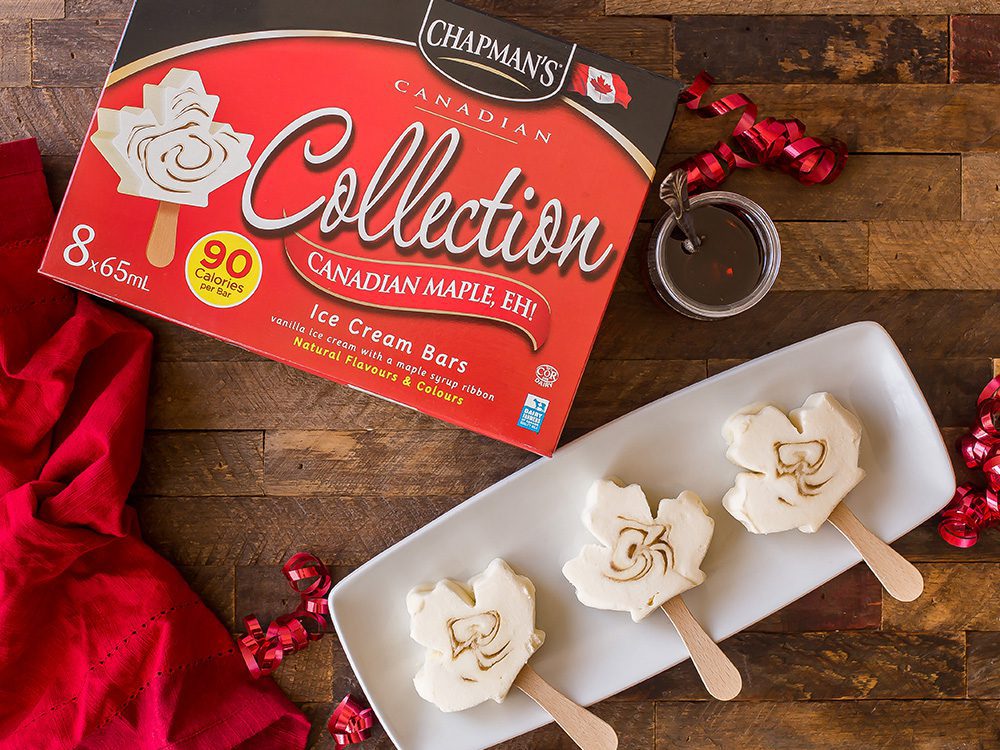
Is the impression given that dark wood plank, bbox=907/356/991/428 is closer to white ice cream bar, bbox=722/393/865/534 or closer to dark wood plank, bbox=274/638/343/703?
white ice cream bar, bbox=722/393/865/534

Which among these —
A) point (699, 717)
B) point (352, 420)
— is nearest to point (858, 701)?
point (699, 717)

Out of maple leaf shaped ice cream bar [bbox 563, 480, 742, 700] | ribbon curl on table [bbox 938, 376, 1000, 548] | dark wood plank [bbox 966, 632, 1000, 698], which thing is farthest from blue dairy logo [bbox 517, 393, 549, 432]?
Answer: dark wood plank [bbox 966, 632, 1000, 698]

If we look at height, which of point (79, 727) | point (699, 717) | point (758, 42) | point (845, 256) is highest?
point (758, 42)

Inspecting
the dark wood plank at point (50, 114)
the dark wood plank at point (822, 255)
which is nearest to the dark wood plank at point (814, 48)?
the dark wood plank at point (822, 255)

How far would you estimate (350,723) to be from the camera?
2.55 ft

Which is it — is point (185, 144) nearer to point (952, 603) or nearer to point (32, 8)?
point (32, 8)

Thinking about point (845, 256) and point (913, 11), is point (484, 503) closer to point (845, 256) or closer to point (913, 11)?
point (845, 256)

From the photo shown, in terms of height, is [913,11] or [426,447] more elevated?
[913,11]

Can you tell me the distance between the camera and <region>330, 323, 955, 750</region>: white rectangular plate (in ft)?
2.34

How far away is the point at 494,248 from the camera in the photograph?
0.63 m

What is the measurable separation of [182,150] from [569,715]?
0.63 metres

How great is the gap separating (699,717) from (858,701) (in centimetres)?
18

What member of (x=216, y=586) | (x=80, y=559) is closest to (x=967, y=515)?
(x=216, y=586)

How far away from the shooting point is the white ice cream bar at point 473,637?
0.70 m
